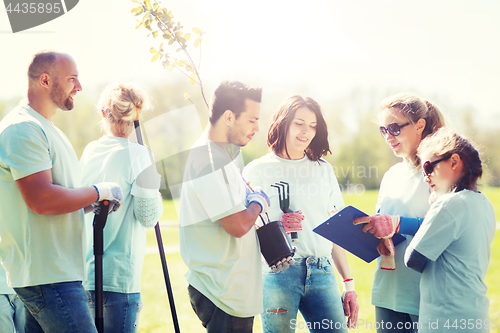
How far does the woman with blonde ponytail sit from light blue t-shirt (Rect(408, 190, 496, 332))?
52.5 inches

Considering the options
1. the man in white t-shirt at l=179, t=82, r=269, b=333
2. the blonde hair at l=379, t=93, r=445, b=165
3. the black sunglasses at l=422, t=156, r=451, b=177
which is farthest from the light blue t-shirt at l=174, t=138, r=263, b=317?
the blonde hair at l=379, t=93, r=445, b=165

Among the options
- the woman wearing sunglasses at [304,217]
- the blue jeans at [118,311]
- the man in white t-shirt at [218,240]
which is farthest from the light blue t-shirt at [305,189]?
the blue jeans at [118,311]

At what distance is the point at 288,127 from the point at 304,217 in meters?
0.55

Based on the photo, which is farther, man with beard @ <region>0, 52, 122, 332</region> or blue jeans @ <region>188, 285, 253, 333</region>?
blue jeans @ <region>188, 285, 253, 333</region>

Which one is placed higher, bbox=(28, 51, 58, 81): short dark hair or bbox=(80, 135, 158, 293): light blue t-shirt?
bbox=(28, 51, 58, 81): short dark hair

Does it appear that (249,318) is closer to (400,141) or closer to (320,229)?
(320,229)

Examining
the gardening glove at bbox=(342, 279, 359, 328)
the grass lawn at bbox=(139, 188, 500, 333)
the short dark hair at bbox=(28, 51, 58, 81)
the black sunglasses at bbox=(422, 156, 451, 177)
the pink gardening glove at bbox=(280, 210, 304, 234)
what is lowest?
the grass lawn at bbox=(139, 188, 500, 333)

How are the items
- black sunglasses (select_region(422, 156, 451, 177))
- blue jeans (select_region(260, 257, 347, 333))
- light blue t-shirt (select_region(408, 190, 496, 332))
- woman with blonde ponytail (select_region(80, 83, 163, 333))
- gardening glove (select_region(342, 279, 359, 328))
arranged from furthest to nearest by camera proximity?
gardening glove (select_region(342, 279, 359, 328)) → blue jeans (select_region(260, 257, 347, 333)) → woman with blonde ponytail (select_region(80, 83, 163, 333)) → black sunglasses (select_region(422, 156, 451, 177)) → light blue t-shirt (select_region(408, 190, 496, 332))

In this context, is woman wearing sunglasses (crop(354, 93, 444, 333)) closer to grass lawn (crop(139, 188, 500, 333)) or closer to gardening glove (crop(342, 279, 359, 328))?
gardening glove (crop(342, 279, 359, 328))

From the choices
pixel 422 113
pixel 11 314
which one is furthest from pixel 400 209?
pixel 11 314

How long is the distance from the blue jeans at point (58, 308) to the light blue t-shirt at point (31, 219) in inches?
1.4

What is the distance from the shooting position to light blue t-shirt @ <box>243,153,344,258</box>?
7.29 feet

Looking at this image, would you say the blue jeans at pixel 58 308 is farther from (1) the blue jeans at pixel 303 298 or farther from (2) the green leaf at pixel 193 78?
(2) the green leaf at pixel 193 78

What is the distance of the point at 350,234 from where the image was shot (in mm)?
2107
